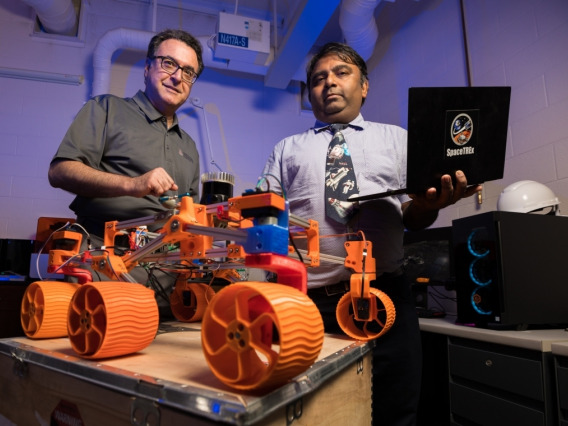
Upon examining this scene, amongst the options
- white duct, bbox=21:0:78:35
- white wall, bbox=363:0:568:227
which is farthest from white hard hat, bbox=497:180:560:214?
white duct, bbox=21:0:78:35

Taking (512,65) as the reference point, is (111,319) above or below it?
below

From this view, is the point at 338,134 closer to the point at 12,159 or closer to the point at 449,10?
the point at 449,10

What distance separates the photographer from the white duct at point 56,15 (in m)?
3.35

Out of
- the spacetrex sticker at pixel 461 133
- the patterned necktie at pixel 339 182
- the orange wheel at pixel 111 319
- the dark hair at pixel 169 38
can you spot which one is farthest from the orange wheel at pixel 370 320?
the dark hair at pixel 169 38

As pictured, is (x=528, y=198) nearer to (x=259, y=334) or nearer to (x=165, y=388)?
(x=259, y=334)

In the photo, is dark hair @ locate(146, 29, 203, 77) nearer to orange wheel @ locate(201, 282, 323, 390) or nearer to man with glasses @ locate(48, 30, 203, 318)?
man with glasses @ locate(48, 30, 203, 318)

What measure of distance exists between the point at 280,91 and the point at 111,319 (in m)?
3.97

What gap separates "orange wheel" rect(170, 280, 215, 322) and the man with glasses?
1.02 ft

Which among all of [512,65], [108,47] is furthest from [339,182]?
[108,47]

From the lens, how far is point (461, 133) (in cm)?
→ 102

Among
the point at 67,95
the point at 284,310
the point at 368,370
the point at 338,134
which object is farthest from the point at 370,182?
the point at 67,95

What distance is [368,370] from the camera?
3.60ft

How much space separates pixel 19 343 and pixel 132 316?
0.43 m

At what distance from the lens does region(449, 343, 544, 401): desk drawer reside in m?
1.40
